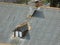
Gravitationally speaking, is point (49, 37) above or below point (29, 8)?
below

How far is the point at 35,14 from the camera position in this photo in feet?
24.9

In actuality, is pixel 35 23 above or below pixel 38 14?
below

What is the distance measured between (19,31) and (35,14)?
102 cm

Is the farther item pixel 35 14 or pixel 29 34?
pixel 35 14

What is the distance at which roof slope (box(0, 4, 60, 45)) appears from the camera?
660 centimetres

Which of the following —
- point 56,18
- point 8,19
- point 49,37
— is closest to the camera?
point 49,37

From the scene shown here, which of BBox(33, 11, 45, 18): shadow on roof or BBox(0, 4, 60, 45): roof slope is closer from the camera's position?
BBox(0, 4, 60, 45): roof slope

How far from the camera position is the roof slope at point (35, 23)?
660cm

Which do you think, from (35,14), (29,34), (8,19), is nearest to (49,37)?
(29,34)

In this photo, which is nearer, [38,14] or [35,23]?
[35,23]

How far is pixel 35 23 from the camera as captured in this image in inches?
281

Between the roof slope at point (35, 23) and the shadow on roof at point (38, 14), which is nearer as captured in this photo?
the roof slope at point (35, 23)

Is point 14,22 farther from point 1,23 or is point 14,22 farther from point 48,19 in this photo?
point 48,19

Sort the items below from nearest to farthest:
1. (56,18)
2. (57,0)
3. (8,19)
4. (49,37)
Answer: (49,37)
(56,18)
(8,19)
(57,0)
